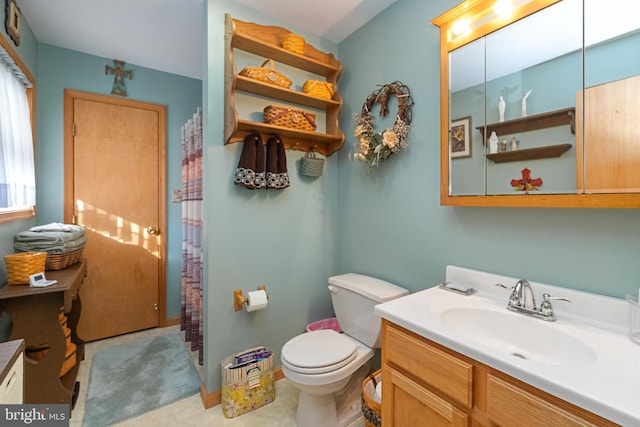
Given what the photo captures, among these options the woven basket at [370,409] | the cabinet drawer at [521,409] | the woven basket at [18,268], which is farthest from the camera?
the woven basket at [18,268]

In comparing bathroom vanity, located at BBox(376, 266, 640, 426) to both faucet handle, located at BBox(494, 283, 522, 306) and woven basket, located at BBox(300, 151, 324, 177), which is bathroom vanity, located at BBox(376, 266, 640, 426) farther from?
woven basket, located at BBox(300, 151, 324, 177)

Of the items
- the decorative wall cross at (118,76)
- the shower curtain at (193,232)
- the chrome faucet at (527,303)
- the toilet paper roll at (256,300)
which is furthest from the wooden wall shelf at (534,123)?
the decorative wall cross at (118,76)

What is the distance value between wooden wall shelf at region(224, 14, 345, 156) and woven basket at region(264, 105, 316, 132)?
4 centimetres

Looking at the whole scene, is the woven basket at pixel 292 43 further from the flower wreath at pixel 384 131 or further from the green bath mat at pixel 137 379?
the green bath mat at pixel 137 379

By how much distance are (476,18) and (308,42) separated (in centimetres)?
122

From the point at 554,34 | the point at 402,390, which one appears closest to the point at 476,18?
the point at 554,34

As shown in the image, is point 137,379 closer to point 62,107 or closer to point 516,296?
point 62,107

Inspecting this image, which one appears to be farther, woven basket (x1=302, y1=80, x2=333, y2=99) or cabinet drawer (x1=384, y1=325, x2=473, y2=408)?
woven basket (x1=302, y1=80, x2=333, y2=99)

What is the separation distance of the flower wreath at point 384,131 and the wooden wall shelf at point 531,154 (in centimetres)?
53

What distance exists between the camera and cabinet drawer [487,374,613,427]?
27.4 inches

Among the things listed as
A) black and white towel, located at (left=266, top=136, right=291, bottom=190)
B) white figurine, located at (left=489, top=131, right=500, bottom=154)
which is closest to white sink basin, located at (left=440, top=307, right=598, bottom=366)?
white figurine, located at (left=489, top=131, right=500, bottom=154)

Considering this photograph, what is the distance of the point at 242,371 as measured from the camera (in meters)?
1.72

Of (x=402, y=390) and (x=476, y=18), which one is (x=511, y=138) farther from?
(x=402, y=390)

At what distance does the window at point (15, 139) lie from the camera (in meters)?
1.62
